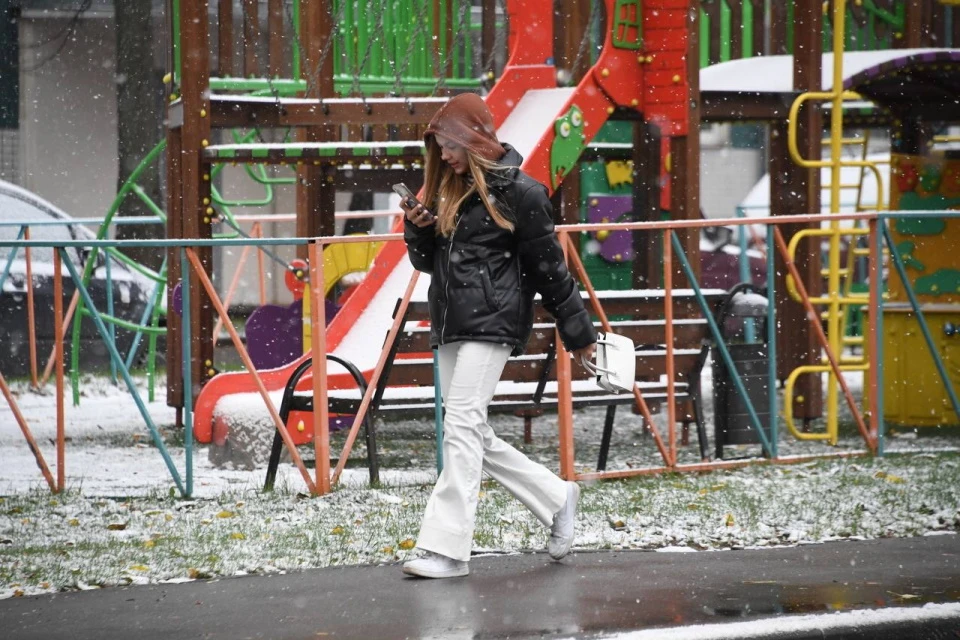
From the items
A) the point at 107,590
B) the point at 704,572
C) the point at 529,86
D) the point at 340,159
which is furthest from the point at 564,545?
the point at 529,86

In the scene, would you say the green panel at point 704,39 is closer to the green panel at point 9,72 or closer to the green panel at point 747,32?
the green panel at point 747,32

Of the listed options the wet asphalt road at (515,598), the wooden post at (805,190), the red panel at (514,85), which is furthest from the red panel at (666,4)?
the wet asphalt road at (515,598)

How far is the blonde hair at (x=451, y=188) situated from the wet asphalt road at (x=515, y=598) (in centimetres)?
131

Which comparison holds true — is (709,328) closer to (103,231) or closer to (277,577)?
(277,577)

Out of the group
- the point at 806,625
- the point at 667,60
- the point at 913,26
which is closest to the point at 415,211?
the point at 806,625

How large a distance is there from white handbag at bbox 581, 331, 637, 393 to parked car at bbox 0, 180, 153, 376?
9.71m

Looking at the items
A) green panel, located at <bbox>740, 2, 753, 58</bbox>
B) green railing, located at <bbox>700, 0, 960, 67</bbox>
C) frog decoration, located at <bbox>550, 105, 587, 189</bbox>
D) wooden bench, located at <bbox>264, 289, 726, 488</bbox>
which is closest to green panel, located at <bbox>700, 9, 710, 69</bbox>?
green railing, located at <bbox>700, 0, 960, 67</bbox>

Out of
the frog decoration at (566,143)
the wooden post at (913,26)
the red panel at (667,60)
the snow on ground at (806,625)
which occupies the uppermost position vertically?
the wooden post at (913,26)

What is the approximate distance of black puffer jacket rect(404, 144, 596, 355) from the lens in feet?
19.3

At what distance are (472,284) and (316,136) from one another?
7.32 meters

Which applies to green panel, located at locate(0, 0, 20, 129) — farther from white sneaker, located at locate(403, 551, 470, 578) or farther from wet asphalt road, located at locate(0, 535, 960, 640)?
white sneaker, located at locate(403, 551, 470, 578)

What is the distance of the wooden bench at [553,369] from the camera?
8.29 m

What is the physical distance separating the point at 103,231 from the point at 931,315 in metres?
6.72

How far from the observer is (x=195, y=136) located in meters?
10.7
